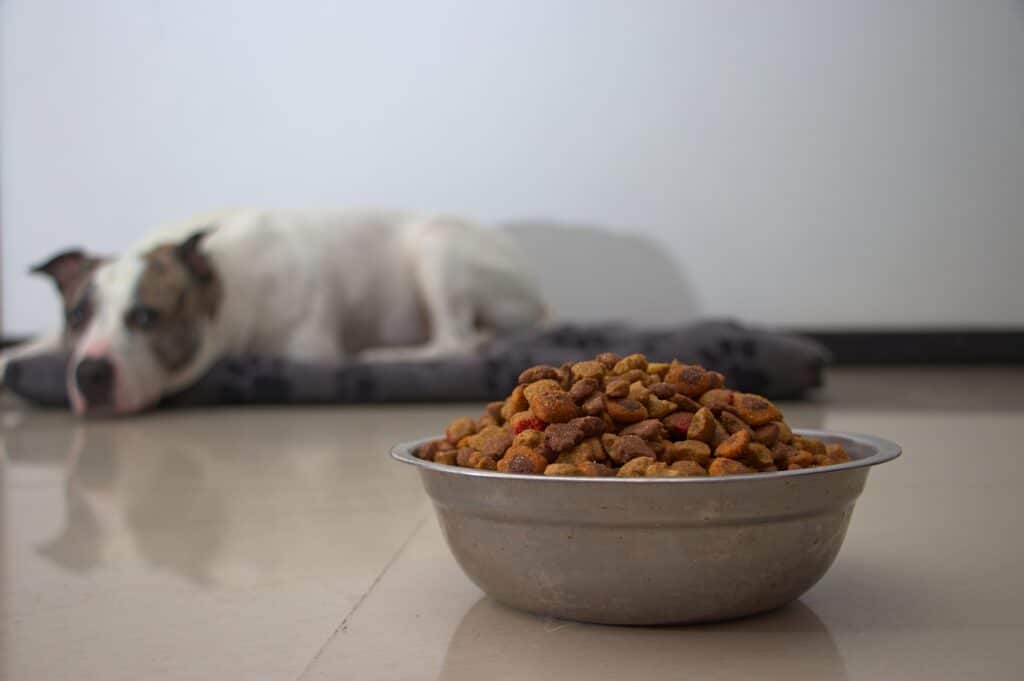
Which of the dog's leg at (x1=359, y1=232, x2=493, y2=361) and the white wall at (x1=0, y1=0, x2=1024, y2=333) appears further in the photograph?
the white wall at (x1=0, y1=0, x2=1024, y2=333)

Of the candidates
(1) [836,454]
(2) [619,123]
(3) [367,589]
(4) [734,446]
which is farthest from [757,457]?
(2) [619,123]

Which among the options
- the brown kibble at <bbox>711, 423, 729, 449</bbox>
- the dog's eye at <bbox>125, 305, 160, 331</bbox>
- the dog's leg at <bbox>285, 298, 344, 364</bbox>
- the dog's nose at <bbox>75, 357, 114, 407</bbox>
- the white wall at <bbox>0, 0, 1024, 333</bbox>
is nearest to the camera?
the brown kibble at <bbox>711, 423, 729, 449</bbox>

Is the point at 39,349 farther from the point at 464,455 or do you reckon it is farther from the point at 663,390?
the point at 663,390

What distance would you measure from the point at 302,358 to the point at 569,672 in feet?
7.66

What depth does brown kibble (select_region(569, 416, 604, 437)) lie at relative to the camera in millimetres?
905

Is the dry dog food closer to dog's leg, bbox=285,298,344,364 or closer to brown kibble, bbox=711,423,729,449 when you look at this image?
brown kibble, bbox=711,423,729,449

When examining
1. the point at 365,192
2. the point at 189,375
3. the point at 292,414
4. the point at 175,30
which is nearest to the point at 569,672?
the point at 292,414

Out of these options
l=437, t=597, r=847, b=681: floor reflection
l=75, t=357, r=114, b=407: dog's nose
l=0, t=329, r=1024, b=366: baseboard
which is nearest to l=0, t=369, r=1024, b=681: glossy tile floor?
l=437, t=597, r=847, b=681: floor reflection

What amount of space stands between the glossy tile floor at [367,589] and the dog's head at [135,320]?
2.18 feet

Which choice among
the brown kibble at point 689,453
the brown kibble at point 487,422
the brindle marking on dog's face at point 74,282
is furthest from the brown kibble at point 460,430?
the brindle marking on dog's face at point 74,282

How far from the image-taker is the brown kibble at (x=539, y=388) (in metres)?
0.95

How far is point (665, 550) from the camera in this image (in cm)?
86

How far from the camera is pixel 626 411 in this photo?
0.91 metres

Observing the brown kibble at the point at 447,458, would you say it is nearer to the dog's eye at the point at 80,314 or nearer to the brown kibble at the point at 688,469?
the brown kibble at the point at 688,469
